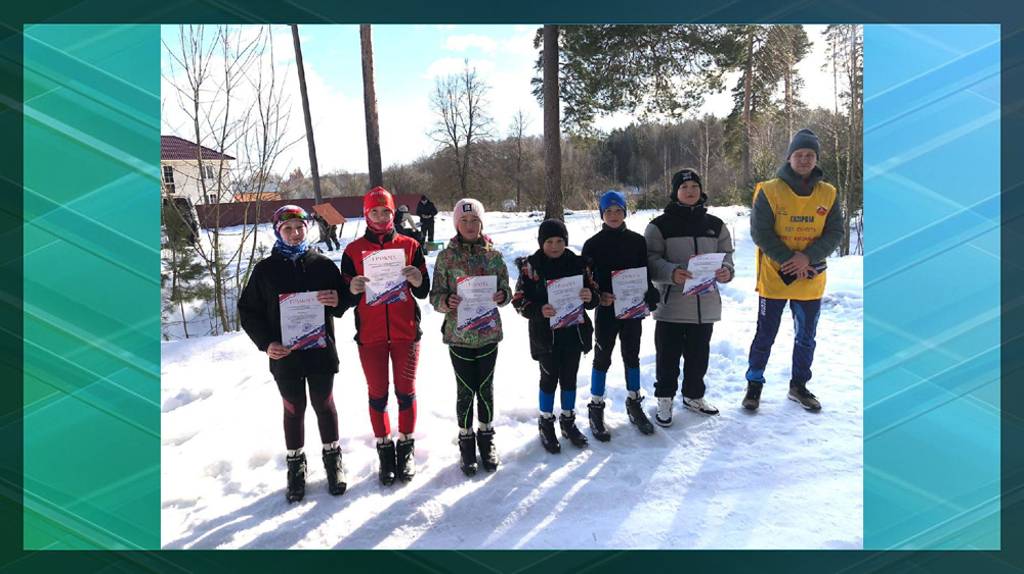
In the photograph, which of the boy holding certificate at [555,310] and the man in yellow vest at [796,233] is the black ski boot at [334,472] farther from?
the man in yellow vest at [796,233]

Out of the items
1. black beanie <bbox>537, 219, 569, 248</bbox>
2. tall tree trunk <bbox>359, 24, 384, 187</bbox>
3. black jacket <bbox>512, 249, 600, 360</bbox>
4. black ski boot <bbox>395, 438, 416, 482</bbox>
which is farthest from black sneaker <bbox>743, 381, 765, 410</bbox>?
tall tree trunk <bbox>359, 24, 384, 187</bbox>

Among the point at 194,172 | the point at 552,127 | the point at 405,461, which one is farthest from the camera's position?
the point at 552,127

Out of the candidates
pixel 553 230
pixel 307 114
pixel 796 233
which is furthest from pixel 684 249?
pixel 307 114

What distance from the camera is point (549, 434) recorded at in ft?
12.3

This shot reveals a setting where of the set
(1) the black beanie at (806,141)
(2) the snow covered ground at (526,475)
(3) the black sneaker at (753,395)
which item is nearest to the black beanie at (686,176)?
(1) the black beanie at (806,141)

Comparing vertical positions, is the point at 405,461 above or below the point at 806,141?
below

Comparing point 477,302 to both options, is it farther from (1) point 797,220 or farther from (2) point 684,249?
(1) point 797,220

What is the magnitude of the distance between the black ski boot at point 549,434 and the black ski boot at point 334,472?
135cm

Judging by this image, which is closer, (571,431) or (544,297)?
(544,297)

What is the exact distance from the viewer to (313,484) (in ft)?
11.1

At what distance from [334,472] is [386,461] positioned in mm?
321
